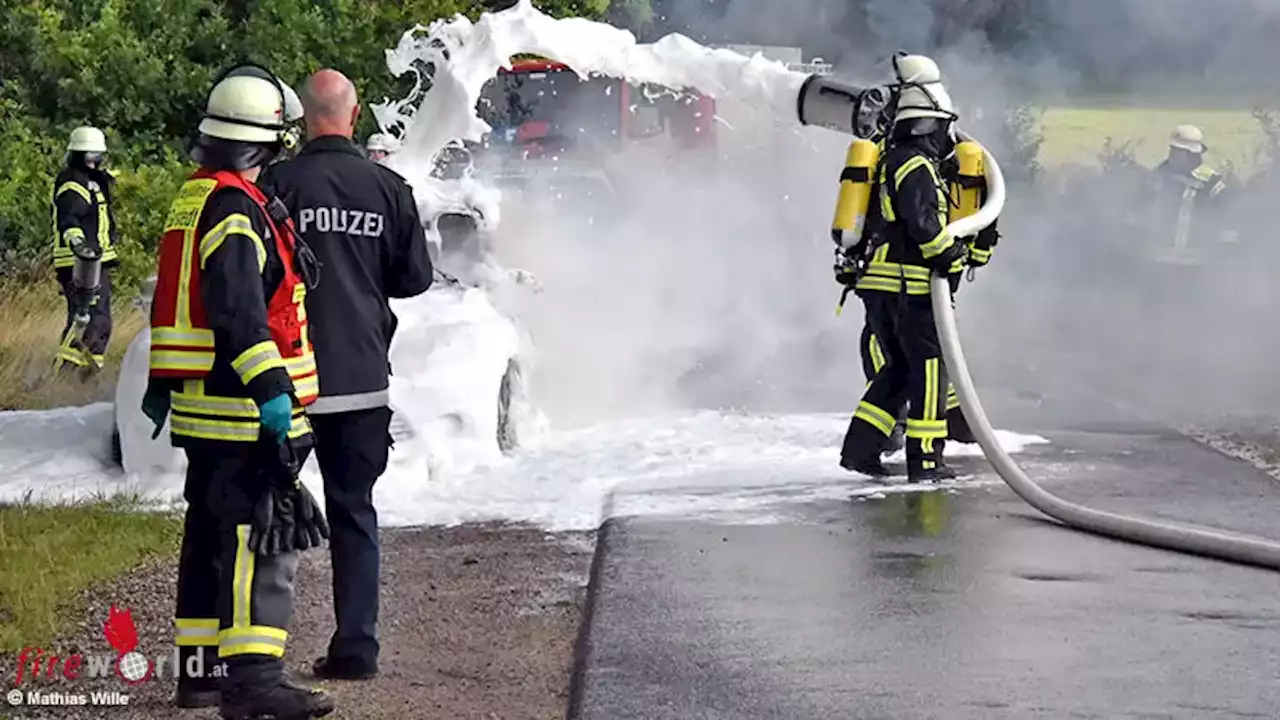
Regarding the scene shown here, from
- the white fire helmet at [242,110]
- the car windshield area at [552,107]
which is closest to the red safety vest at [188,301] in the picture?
the white fire helmet at [242,110]

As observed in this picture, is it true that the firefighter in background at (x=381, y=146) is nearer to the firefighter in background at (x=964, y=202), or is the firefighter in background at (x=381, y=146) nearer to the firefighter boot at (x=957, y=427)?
the firefighter in background at (x=964, y=202)

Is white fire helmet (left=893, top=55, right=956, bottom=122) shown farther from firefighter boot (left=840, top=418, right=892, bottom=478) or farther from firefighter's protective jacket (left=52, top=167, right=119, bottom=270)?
firefighter's protective jacket (left=52, top=167, right=119, bottom=270)

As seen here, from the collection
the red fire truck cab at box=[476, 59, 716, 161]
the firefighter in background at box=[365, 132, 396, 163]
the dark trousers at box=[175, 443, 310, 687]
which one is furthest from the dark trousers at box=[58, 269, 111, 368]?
the dark trousers at box=[175, 443, 310, 687]

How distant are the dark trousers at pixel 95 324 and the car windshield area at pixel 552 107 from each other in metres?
5.17

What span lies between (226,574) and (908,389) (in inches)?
162

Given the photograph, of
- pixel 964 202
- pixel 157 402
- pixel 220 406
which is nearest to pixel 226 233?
pixel 220 406

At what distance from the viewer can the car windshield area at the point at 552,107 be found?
646 inches

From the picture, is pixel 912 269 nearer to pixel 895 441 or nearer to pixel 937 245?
pixel 937 245

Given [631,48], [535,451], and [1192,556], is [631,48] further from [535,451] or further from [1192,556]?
[1192,556]

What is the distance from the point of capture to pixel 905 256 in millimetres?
7887

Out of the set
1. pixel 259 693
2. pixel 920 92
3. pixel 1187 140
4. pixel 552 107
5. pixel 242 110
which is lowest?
pixel 259 693

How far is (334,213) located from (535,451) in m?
3.93

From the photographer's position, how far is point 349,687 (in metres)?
5.18

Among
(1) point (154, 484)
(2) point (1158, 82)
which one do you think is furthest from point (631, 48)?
(2) point (1158, 82)
